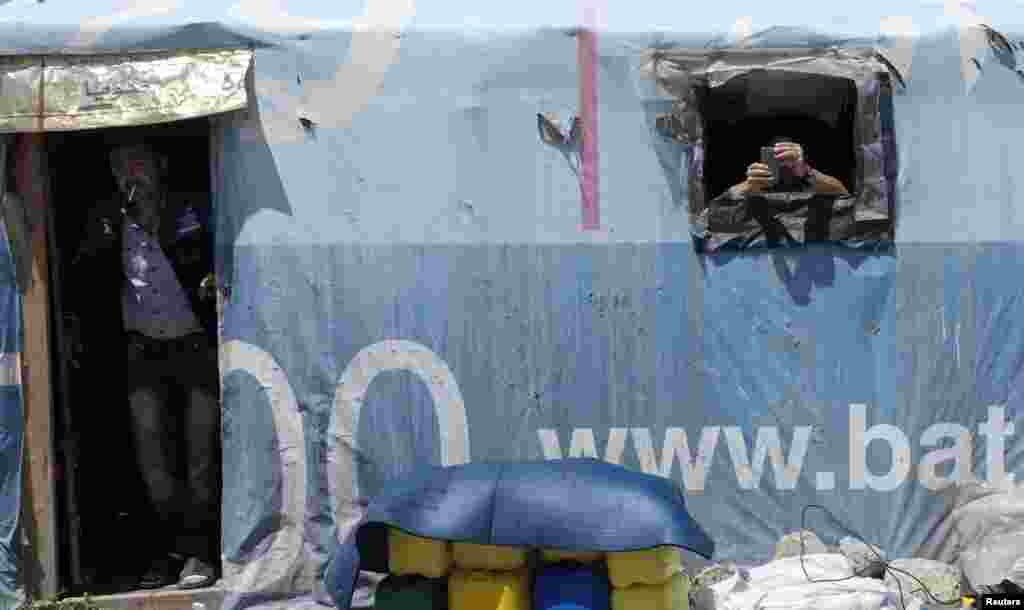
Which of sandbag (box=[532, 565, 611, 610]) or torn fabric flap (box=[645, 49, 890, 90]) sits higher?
torn fabric flap (box=[645, 49, 890, 90])

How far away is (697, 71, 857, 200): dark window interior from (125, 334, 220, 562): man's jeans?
101 inches

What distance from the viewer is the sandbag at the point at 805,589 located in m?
5.41

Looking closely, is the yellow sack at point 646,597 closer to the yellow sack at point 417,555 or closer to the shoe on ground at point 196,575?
the yellow sack at point 417,555

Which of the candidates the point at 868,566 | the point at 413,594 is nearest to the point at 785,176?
the point at 868,566

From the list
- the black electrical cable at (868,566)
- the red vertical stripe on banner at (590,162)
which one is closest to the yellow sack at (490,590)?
the black electrical cable at (868,566)

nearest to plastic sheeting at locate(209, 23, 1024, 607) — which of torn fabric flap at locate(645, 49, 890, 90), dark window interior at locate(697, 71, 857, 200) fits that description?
torn fabric flap at locate(645, 49, 890, 90)

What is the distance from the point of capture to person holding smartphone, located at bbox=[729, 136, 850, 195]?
20.4 feet

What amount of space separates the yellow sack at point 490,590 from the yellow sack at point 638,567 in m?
0.36

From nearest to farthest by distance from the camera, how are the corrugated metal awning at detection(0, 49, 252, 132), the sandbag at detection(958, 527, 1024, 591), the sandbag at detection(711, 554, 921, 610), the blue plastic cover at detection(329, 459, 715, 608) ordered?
the blue plastic cover at detection(329, 459, 715, 608), the sandbag at detection(711, 554, 921, 610), the sandbag at detection(958, 527, 1024, 591), the corrugated metal awning at detection(0, 49, 252, 132)

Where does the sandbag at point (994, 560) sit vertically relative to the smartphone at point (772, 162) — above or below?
below

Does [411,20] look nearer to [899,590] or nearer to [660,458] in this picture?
[660,458]

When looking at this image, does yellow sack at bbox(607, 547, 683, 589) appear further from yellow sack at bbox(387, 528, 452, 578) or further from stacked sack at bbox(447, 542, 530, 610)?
yellow sack at bbox(387, 528, 452, 578)

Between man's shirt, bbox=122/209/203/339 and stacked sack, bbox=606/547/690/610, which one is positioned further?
man's shirt, bbox=122/209/203/339

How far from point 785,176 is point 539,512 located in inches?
83.1
